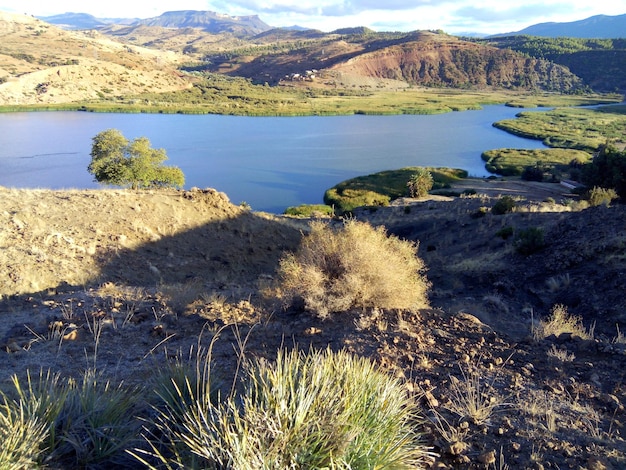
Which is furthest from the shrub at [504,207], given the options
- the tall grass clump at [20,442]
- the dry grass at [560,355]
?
the tall grass clump at [20,442]

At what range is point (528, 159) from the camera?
57281mm

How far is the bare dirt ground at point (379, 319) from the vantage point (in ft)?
12.8

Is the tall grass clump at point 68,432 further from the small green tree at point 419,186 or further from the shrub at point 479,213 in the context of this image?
the small green tree at point 419,186

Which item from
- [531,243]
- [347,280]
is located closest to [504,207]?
[531,243]

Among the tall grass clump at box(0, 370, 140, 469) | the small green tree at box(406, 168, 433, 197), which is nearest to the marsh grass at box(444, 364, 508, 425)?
the tall grass clump at box(0, 370, 140, 469)

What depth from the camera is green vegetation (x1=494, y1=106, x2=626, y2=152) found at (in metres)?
67.8

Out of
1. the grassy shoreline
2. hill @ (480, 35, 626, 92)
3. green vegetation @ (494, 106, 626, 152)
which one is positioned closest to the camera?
green vegetation @ (494, 106, 626, 152)

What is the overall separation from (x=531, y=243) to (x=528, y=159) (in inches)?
1883

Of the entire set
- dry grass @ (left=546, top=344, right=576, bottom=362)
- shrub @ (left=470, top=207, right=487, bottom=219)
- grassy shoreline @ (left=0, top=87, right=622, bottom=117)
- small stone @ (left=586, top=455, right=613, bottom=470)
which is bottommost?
shrub @ (left=470, top=207, right=487, bottom=219)

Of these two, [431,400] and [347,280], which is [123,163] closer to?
[347,280]

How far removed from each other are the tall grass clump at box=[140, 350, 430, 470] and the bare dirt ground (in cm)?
84

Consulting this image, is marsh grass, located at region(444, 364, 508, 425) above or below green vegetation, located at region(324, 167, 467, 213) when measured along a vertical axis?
above

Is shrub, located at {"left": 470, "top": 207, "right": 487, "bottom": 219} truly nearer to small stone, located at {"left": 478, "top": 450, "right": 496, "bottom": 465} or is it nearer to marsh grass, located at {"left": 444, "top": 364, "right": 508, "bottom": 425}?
marsh grass, located at {"left": 444, "top": 364, "right": 508, "bottom": 425}

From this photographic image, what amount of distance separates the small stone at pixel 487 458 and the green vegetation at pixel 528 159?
4918 centimetres
